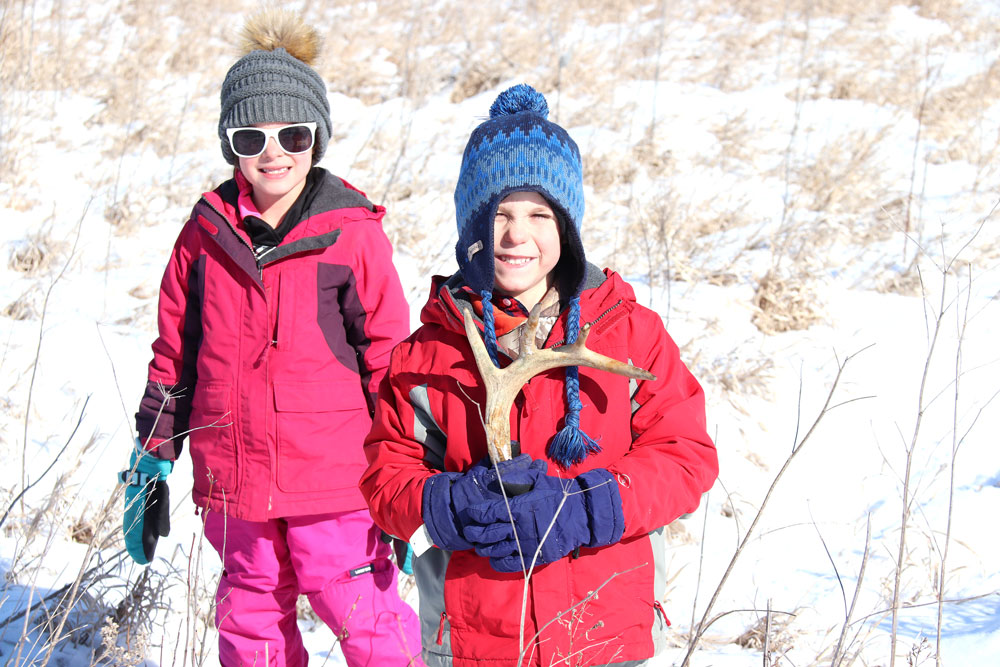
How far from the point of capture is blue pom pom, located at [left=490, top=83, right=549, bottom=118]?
1.81m

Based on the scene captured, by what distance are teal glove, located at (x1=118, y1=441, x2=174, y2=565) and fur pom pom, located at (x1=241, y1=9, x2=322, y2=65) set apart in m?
1.35

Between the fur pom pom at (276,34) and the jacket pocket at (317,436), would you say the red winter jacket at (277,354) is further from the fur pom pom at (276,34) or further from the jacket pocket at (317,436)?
the fur pom pom at (276,34)

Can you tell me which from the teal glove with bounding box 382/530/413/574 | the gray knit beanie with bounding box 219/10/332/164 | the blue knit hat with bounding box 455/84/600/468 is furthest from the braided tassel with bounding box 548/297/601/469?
the gray knit beanie with bounding box 219/10/332/164

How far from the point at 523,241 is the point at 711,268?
12.8 ft

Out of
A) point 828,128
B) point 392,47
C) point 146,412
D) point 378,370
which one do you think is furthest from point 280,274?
point 392,47

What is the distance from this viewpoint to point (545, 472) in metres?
1.52

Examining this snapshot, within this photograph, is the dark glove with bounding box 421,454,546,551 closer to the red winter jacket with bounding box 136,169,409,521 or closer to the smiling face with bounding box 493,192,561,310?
the smiling face with bounding box 493,192,561,310

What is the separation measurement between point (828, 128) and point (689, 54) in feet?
8.09

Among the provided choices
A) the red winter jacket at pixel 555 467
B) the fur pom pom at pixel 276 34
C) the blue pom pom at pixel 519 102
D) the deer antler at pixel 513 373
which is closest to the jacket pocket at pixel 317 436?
the red winter jacket at pixel 555 467

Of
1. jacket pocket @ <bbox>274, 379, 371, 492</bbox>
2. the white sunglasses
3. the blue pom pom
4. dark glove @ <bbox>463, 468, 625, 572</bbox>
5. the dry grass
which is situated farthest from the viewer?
the dry grass

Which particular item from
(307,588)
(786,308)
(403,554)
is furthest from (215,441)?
(786,308)

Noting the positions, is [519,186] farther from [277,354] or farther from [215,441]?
[215,441]

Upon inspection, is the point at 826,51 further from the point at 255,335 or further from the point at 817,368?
the point at 255,335

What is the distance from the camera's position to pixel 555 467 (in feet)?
5.33
